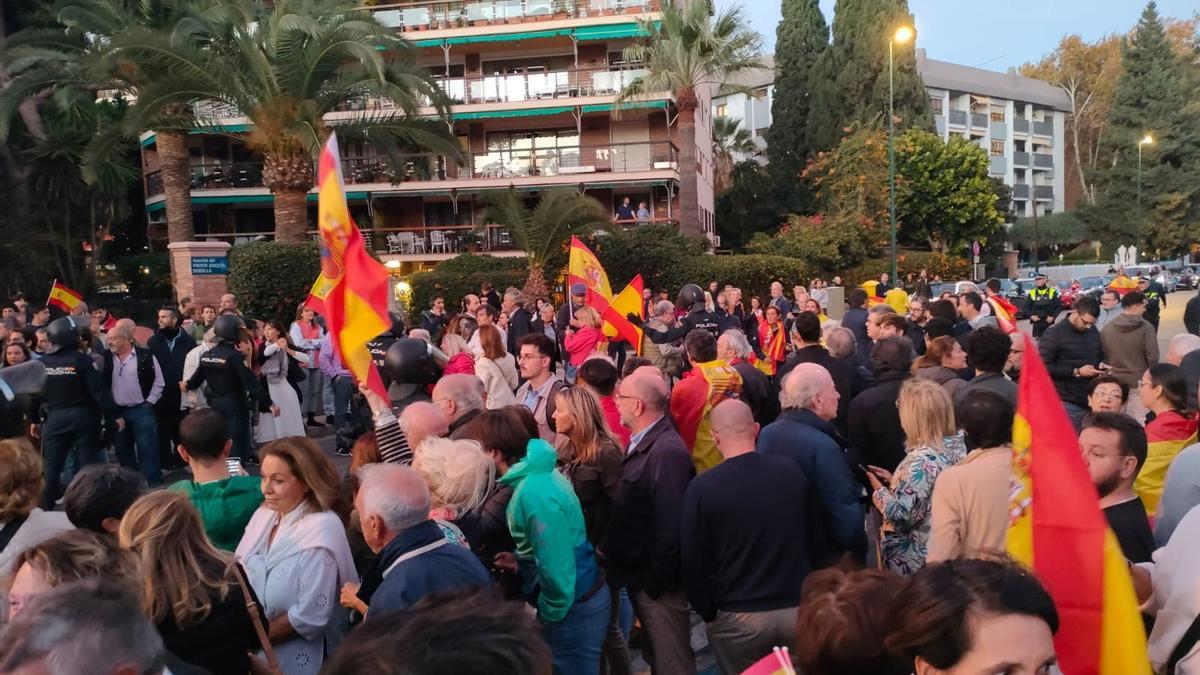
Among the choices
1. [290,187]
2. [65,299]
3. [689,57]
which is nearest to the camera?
[65,299]

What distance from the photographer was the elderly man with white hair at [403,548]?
113 inches

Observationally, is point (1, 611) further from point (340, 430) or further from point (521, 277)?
point (521, 277)

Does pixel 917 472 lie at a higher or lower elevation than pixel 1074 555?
lower

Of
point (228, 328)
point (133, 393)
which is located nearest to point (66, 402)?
point (133, 393)

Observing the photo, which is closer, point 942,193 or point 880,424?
point 880,424

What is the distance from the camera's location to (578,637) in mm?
3805

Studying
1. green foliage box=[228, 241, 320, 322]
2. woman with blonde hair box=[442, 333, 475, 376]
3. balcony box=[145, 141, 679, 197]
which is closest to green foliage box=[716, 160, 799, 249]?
balcony box=[145, 141, 679, 197]

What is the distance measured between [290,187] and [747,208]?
2613 cm

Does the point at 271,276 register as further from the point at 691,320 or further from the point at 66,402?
the point at 66,402

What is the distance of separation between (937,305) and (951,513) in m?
5.90

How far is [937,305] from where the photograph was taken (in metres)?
8.95

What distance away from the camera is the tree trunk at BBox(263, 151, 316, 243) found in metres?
19.1

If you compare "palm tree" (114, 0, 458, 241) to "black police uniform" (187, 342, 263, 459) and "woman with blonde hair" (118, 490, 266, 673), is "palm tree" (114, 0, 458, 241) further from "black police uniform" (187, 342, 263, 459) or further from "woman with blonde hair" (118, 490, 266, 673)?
"woman with blonde hair" (118, 490, 266, 673)

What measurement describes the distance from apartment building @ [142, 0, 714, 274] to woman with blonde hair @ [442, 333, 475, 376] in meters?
22.6
